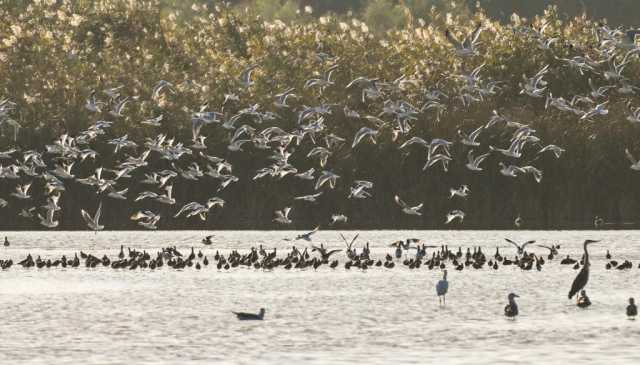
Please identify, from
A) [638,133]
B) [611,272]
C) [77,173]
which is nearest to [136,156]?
[77,173]

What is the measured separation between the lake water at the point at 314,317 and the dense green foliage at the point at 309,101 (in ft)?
27.0

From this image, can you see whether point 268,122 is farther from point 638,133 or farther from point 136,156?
point 638,133

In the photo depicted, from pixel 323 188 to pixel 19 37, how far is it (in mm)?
20785

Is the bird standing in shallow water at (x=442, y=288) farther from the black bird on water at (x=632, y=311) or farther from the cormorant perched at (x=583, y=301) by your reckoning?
the black bird on water at (x=632, y=311)

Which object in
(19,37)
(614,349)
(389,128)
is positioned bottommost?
(614,349)

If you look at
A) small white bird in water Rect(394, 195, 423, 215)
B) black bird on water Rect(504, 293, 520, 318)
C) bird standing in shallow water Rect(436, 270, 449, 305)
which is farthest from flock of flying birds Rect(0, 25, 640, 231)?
black bird on water Rect(504, 293, 520, 318)

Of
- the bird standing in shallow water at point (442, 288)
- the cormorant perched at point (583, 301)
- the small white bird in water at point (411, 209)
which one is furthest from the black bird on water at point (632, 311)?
the small white bird in water at point (411, 209)

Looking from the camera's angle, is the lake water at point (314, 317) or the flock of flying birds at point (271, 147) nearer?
the lake water at point (314, 317)

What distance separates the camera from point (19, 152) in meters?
64.8

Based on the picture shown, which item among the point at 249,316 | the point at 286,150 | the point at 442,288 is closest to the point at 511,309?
the point at 442,288

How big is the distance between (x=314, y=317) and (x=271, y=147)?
1195 inches

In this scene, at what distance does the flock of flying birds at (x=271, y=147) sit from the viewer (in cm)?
5788

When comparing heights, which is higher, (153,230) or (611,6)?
(611,6)

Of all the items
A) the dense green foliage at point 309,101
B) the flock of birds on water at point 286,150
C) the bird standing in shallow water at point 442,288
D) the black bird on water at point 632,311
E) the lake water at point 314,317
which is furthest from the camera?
the dense green foliage at point 309,101
